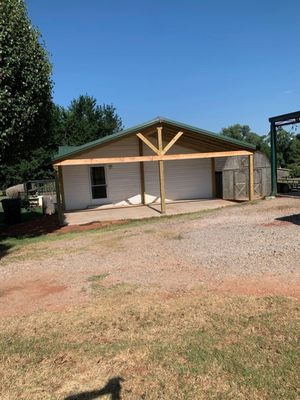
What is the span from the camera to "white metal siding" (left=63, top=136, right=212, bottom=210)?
17250mm

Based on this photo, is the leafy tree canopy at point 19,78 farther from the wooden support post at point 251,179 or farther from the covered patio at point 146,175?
the wooden support post at point 251,179

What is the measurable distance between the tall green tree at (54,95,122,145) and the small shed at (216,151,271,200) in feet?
68.0

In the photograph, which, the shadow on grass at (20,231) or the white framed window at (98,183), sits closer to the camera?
the shadow on grass at (20,231)

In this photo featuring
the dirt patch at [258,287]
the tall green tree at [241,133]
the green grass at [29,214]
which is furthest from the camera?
the tall green tree at [241,133]

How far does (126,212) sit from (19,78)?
746cm

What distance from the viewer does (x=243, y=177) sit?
17219 mm

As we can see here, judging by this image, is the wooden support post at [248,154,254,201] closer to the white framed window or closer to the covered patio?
the covered patio

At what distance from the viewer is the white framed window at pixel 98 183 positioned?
17531mm

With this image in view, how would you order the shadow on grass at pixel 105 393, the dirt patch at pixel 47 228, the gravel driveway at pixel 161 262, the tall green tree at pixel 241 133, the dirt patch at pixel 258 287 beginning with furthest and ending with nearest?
the tall green tree at pixel 241 133 → the dirt patch at pixel 47 228 → the gravel driveway at pixel 161 262 → the dirt patch at pixel 258 287 → the shadow on grass at pixel 105 393

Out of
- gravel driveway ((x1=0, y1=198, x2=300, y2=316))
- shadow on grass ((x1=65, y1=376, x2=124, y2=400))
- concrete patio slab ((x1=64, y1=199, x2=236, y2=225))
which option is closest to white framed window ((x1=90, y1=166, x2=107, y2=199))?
concrete patio slab ((x1=64, y1=199, x2=236, y2=225))

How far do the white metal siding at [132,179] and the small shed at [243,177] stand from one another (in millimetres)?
1413

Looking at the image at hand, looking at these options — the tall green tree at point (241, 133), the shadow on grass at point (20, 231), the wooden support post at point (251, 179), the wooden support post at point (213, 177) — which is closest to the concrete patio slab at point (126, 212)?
the shadow on grass at point (20, 231)

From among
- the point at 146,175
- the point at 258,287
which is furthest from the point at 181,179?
the point at 258,287

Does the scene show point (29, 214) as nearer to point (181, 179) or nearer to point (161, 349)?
point (181, 179)
